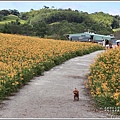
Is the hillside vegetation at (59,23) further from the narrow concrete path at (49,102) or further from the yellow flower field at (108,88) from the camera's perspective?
the yellow flower field at (108,88)

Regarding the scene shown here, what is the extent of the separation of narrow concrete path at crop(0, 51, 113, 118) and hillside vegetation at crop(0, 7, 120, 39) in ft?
101

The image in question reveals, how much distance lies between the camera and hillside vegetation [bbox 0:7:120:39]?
2014 inches

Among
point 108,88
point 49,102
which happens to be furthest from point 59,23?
point 108,88

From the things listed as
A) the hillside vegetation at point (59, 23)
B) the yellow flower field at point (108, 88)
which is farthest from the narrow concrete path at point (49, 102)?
the hillside vegetation at point (59, 23)

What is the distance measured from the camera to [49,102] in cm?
822

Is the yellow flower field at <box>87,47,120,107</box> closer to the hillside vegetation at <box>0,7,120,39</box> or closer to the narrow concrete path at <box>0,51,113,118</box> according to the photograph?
the narrow concrete path at <box>0,51,113,118</box>

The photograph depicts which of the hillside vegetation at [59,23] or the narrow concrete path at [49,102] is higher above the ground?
the hillside vegetation at [59,23]

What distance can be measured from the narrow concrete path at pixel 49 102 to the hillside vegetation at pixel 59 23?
3079cm

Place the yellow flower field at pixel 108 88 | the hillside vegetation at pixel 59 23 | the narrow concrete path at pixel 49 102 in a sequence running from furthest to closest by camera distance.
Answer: the hillside vegetation at pixel 59 23 → the yellow flower field at pixel 108 88 → the narrow concrete path at pixel 49 102

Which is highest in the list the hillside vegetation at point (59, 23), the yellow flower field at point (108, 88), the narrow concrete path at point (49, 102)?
the hillside vegetation at point (59, 23)

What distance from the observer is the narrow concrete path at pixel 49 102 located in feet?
22.8

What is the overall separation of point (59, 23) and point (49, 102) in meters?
69.1

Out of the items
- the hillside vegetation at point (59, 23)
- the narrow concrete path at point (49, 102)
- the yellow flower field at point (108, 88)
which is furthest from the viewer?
the hillside vegetation at point (59, 23)

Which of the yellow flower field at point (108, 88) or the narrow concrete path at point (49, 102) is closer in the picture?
the narrow concrete path at point (49, 102)
